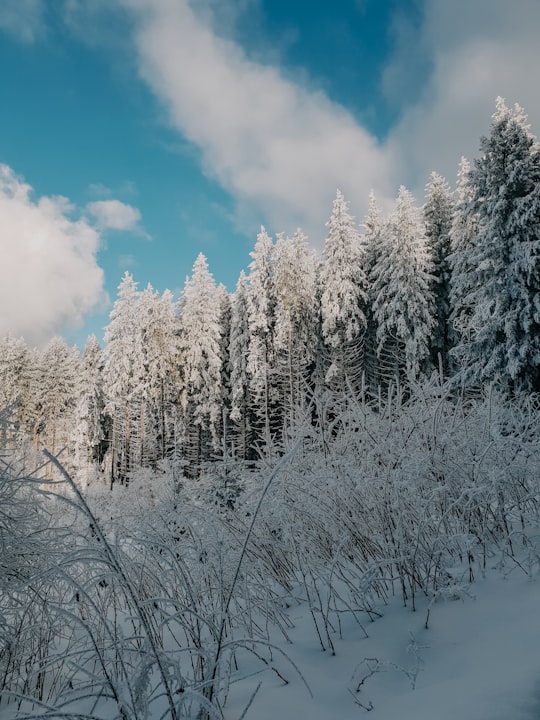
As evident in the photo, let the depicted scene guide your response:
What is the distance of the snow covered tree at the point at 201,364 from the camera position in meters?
31.5

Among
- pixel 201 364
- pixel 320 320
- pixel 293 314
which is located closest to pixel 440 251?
pixel 320 320

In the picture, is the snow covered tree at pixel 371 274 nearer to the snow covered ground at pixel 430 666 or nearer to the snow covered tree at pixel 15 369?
the snow covered ground at pixel 430 666

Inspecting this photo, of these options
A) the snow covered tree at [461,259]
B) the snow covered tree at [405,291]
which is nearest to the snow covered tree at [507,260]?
the snow covered tree at [461,259]

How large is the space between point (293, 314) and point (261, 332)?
255 cm

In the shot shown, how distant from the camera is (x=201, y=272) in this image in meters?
33.0

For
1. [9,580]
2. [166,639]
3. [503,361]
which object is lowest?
[166,639]

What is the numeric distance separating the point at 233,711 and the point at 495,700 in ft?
3.44

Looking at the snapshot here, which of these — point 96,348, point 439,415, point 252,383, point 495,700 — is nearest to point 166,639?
point 495,700

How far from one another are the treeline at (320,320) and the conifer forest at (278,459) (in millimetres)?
140

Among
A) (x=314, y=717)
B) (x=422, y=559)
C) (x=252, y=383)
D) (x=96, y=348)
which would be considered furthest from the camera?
(x=96, y=348)

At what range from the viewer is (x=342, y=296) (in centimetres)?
2664

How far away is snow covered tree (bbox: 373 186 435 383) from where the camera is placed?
24109mm

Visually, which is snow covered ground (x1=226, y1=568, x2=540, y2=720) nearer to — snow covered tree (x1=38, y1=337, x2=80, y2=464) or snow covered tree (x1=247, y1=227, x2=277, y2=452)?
snow covered tree (x1=247, y1=227, x2=277, y2=452)

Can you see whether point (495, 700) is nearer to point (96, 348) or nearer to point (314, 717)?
point (314, 717)
